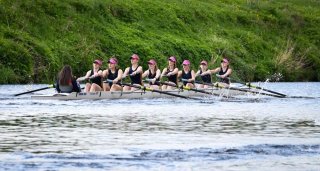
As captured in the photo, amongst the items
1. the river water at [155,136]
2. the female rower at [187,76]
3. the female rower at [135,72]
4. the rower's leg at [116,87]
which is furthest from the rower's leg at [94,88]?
the female rower at [187,76]

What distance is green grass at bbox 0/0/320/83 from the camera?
192 feet

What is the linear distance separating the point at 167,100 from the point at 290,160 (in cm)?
2135

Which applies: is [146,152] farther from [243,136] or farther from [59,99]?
[59,99]

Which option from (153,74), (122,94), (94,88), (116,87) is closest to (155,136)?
(122,94)

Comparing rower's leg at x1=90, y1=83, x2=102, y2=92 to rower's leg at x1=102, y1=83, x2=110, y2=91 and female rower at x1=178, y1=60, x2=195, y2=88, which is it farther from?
female rower at x1=178, y1=60, x2=195, y2=88

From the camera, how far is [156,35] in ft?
227

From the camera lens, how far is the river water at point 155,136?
20.1 m

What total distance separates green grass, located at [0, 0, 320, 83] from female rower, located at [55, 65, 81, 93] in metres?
15.9

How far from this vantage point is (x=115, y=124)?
2845 cm

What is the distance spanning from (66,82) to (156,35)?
3037 centimetres

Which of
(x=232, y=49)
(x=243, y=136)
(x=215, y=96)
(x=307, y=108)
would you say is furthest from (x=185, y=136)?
(x=232, y=49)

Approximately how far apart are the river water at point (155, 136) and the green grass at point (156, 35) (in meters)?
19.9

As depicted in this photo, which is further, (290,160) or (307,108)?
(307,108)

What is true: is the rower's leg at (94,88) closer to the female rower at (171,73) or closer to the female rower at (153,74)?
the female rower at (153,74)
